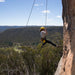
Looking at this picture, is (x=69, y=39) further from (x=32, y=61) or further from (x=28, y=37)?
(x=28, y=37)

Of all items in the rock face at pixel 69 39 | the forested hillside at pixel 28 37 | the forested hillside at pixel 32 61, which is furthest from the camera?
the forested hillside at pixel 28 37

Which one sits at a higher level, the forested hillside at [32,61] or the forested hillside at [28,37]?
the forested hillside at [32,61]

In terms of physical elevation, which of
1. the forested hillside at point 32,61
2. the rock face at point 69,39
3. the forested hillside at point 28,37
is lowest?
the forested hillside at point 28,37

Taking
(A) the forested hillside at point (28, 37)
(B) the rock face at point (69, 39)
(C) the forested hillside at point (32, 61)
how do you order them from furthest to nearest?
(A) the forested hillside at point (28, 37) → (C) the forested hillside at point (32, 61) → (B) the rock face at point (69, 39)

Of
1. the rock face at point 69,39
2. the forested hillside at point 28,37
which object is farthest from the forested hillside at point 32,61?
the forested hillside at point 28,37

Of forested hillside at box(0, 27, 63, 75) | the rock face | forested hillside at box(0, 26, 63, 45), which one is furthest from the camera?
forested hillside at box(0, 26, 63, 45)

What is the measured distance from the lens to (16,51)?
2044cm

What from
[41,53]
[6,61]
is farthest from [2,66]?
[41,53]

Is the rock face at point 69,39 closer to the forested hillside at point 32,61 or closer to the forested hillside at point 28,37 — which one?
the forested hillside at point 32,61

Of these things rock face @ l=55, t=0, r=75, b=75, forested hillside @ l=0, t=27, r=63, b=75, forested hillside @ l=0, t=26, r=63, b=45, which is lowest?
forested hillside @ l=0, t=26, r=63, b=45

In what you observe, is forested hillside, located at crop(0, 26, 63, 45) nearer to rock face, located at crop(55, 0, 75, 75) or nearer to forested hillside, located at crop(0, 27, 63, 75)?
forested hillside, located at crop(0, 27, 63, 75)

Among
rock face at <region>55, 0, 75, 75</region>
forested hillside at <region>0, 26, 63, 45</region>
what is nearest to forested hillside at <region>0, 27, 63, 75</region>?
rock face at <region>55, 0, 75, 75</region>

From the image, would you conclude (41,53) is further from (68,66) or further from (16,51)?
(68,66)

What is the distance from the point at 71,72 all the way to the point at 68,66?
1.26 ft
